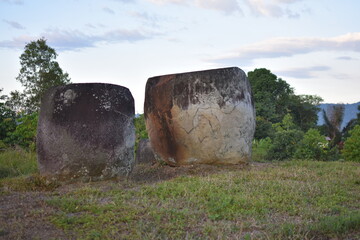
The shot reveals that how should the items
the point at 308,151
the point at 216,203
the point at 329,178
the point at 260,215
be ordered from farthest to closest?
1. the point at 308,151
2. the point at 329,178
3. the point at 216,203
4. the point at 260,215

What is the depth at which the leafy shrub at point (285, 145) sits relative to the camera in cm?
1416

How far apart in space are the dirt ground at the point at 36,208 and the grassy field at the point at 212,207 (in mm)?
61

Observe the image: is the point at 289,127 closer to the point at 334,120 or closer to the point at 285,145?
the point at 285,145

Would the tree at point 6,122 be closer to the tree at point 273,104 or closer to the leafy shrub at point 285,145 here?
the leafy shrub at point 285,145

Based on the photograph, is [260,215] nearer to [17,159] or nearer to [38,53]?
[17,159]

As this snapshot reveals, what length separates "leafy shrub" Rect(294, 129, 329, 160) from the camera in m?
14.0

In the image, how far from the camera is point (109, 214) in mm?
5586

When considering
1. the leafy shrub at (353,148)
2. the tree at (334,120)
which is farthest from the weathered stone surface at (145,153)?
the tree at (334,120)

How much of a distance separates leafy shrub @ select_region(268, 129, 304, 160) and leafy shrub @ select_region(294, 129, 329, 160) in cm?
20

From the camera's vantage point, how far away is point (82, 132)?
312 inches

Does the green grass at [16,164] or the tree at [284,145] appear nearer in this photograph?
the green grass at [16,164]

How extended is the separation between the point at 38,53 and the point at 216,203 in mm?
21958

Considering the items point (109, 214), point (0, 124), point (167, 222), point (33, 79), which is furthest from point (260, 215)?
point (33, 79)

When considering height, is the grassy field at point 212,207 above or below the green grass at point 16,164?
below
